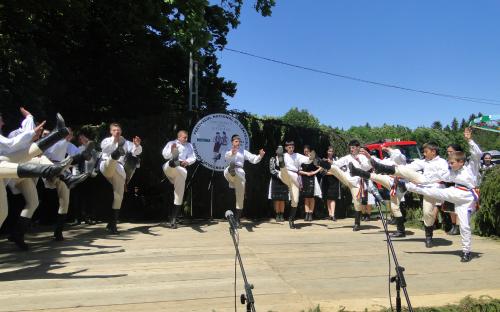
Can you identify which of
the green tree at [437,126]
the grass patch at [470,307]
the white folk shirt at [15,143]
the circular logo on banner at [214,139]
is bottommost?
the grass patch at [470,307]

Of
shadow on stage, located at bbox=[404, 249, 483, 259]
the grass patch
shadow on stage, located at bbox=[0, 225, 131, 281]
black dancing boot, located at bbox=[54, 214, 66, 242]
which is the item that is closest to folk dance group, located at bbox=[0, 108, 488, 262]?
black dancing boot, located at bbox=[54, 214, 66, 242]

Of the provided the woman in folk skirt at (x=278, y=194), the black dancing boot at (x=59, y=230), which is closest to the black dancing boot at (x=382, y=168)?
the woman in folk skirt at (x=278, y=194)

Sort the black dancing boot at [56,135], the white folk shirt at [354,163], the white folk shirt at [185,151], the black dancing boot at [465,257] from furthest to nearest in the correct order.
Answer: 1. the white folk shirt at [354,163]
2. the white folk shirt at [185,151]
3. the black dancing boot at [465,257]
4. the black dancing boot at [56,135]

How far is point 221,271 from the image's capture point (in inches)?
215

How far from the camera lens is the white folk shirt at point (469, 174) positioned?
255 inches

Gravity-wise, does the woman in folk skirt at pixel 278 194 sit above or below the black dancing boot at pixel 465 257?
above

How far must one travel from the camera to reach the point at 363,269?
5.67 metres

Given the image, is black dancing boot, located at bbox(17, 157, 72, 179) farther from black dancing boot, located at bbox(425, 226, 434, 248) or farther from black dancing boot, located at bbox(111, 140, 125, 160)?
black dancing boot, located at bbox(425, 226, 434, 248)

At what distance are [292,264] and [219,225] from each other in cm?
357

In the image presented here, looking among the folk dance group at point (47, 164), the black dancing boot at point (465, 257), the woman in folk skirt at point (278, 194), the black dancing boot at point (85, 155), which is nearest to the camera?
the folk dance group at point (47, 164)

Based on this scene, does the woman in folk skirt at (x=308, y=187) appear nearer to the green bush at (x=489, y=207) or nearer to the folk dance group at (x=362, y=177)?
the folk dance group at (x=362, y=177)

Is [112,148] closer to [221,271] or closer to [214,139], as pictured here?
[214,139]

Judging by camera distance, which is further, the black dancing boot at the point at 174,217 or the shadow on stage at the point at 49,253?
the black dancing boot at the point at 174,217

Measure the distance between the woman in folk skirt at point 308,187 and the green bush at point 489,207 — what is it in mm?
3375
